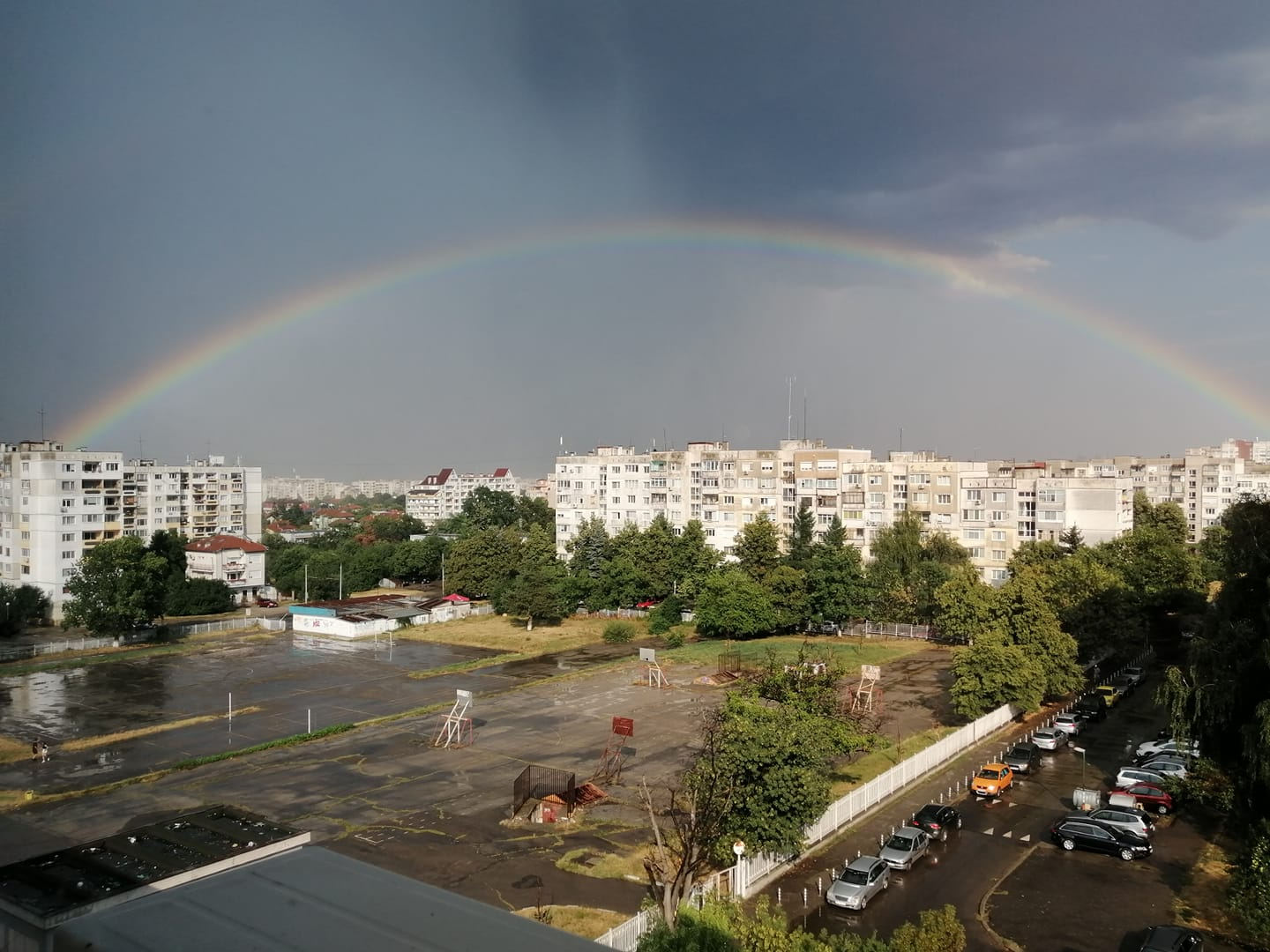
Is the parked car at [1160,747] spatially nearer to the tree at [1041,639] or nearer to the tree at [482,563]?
the tree at [1041,639]

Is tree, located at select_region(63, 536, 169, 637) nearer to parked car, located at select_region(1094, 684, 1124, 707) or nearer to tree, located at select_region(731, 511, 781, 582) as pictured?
tree, located at select_region(731, 511, 781, 582)

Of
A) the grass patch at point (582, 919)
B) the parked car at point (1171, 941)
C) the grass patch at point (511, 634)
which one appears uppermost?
the parked car at point (1171, 941)

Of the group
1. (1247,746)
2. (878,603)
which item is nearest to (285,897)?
(1247,746)

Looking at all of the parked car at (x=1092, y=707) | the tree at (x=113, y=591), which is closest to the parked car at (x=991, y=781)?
the parked car at (x=1092, y=707)

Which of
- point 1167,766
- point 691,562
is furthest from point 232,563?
point 1167,766

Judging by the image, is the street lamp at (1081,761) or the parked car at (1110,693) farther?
the parked car at (1110,693)

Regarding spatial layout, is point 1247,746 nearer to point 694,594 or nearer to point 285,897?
point 285,897
